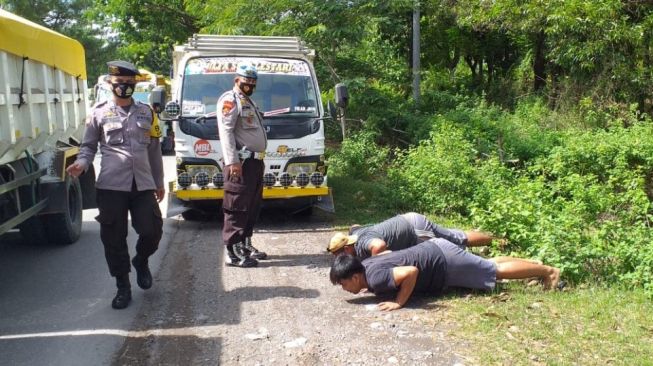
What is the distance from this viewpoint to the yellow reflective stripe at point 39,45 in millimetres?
5434

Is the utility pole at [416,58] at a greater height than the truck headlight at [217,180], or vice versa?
the utility pole at [416,58]

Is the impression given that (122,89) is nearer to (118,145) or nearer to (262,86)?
(118,145)

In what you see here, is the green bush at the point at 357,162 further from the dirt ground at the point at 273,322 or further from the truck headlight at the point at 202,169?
the dirt ground at the point at 273,322

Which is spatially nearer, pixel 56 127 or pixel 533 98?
pixel 56 127

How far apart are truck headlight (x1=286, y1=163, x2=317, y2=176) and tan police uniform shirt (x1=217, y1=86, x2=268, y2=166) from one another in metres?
1.63

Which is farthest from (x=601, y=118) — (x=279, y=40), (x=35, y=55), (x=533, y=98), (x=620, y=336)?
(x=35, y=55)

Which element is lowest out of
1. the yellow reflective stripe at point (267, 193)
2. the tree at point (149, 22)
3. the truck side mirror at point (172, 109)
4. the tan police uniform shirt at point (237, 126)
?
the yellow reflective stripe at point (267, 193)

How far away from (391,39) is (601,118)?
Answer: 8.52 meters

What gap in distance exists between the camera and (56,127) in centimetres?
712

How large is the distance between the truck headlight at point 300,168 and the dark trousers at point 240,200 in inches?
62.7

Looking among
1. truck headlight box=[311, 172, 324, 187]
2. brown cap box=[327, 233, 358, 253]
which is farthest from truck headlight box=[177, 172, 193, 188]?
brown cap box=[327, 233, 358, 253]

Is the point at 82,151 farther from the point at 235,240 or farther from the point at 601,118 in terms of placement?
the point at 601,118

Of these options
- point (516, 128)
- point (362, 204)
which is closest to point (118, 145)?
point (362, 204)

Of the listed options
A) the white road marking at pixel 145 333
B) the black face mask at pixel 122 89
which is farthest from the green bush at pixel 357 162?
the white road marking at pixel 145 333
